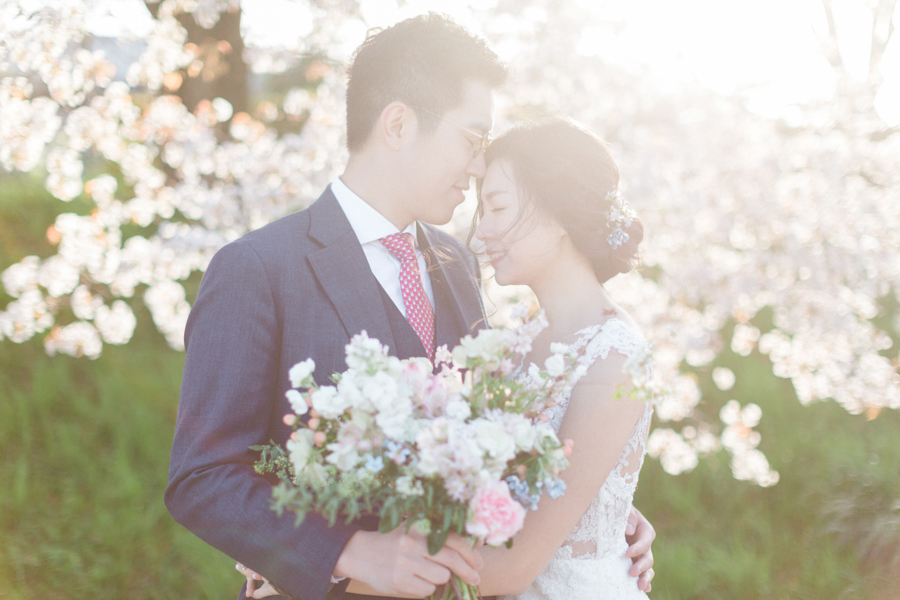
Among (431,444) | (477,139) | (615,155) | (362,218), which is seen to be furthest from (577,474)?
(615,155)

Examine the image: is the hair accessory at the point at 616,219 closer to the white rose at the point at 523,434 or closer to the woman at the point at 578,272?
the woman at the point at 578,272

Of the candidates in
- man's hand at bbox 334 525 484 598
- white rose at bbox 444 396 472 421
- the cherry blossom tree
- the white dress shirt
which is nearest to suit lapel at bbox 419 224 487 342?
the white dress shirt

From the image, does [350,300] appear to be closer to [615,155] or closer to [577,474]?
[577,474]

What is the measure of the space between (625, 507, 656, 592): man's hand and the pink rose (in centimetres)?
118

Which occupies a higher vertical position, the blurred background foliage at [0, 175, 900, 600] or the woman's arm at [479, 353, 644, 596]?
the woman's arm at [479, 353, 644, 596]

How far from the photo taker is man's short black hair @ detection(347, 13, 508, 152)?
2260mm

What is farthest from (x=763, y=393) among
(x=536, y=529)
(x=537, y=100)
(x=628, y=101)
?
(x=536, y=529)

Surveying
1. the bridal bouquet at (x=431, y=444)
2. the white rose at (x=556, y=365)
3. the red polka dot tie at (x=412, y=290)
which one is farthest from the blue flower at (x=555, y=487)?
the red polka dot tie at (x=412, y=290)

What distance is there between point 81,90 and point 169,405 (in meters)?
2.60

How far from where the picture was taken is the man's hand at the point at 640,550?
2.14 meters

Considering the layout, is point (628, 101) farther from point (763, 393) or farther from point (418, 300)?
point (418, 300)

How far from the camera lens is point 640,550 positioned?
85.0 inches

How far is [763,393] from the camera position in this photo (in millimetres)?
6031

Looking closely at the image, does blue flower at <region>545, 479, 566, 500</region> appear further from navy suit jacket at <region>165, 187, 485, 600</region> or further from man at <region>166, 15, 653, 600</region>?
navy suit jacket at <region>165, 187, 485, 600</region>
